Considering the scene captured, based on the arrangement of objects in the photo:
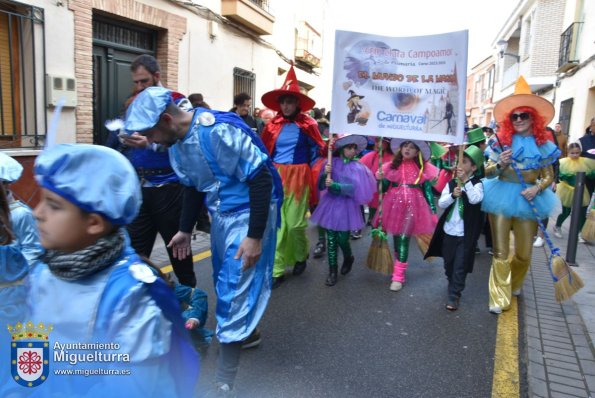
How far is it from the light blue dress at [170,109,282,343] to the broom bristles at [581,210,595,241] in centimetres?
619

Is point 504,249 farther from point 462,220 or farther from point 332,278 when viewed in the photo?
point 332,278

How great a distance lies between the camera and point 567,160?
7910 millimetres

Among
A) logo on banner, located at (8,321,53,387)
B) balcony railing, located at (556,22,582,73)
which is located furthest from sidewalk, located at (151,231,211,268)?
balcony railing, located at (556,22,582,73)

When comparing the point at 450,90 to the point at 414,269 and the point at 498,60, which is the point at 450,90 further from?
the point at 498,60

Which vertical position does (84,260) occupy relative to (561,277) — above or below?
above

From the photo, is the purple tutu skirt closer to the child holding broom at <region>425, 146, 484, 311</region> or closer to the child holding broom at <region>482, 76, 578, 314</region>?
the child holding broom at <region>425, 146, 484, 311</region>

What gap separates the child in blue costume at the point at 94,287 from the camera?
1517mm

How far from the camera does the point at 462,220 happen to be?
480 centimetres

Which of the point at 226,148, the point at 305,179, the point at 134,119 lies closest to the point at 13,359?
the point at 134,119

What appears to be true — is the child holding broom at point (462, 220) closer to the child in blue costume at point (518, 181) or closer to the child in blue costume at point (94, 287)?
the child in blue costume at point (518, 181)

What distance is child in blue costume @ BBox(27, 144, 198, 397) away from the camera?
4.98 feet

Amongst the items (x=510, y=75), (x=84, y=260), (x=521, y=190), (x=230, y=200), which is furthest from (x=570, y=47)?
(x=84, y=260)

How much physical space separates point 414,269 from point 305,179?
1.83 m

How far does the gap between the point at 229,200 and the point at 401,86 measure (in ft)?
9.56
